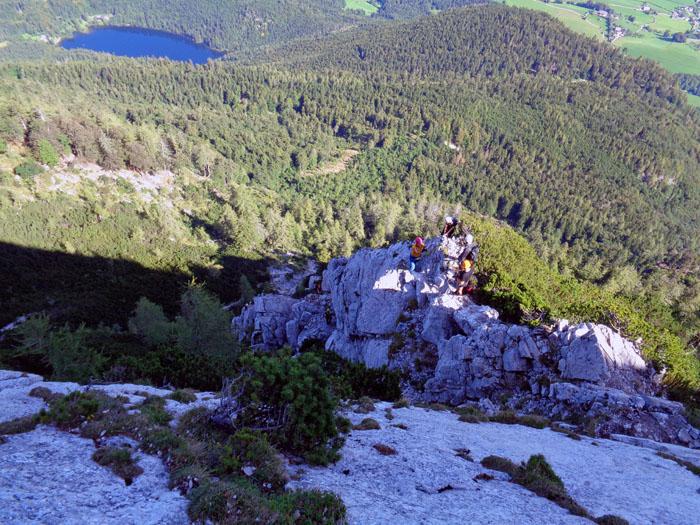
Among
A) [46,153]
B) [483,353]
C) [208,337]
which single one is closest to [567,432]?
[483,353]

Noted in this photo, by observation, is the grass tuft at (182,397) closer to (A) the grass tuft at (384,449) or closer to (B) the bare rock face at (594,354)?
(A) the grass tuft at (384,449)

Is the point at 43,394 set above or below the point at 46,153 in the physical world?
below

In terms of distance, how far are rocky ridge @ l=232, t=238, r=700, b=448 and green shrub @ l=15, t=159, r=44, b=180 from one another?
241 ft

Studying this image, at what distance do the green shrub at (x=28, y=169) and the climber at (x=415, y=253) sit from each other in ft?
266

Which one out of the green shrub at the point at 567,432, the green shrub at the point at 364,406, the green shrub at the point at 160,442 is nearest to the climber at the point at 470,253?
the green shrub at the point at 567,432

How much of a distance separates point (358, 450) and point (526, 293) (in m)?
25.2

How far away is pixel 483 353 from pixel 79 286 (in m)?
66.0

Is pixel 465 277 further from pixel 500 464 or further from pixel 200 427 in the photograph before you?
pixel 200 427

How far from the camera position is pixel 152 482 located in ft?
34.5

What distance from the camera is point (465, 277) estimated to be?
3550cm

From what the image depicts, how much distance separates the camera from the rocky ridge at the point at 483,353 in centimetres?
2186

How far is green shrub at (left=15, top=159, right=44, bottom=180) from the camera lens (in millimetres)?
69438

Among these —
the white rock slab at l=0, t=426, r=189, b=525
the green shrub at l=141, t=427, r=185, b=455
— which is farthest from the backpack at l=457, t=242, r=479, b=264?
the white rock slab at l=0, t=426, r=189, b=525

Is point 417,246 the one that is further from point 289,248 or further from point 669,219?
point 669,219
